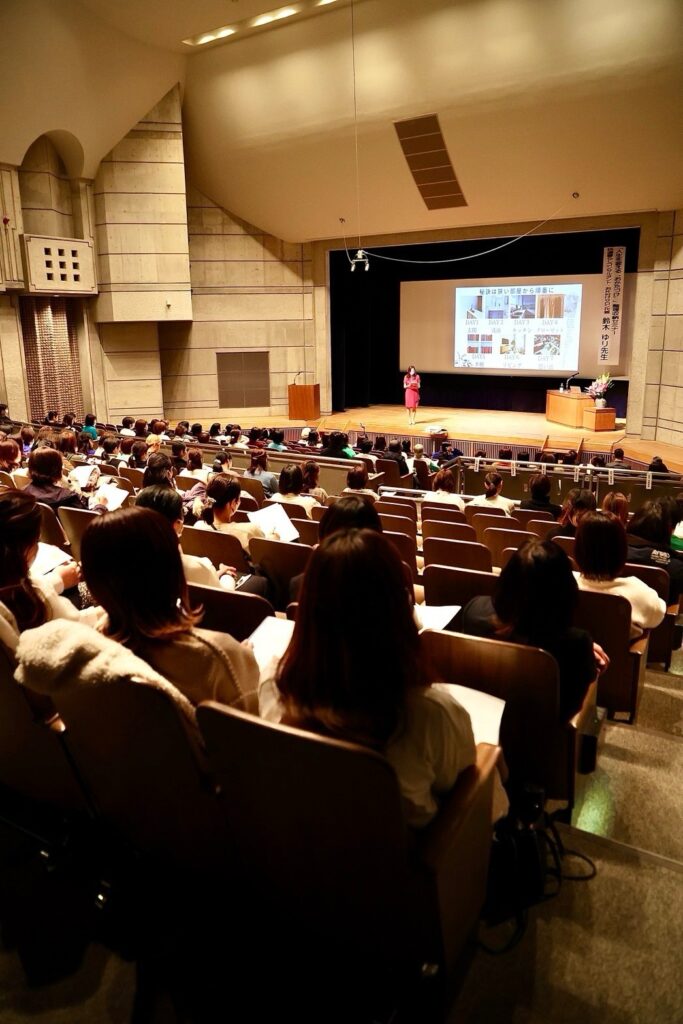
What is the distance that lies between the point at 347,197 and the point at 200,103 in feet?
10.5

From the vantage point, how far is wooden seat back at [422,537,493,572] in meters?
3.95

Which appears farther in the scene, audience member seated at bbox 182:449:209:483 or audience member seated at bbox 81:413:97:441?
audience member seated at bbox 81:413:97:441

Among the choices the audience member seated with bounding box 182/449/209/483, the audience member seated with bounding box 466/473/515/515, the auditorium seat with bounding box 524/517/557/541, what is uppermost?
the audience member seated with bounding box 182/449/209/483

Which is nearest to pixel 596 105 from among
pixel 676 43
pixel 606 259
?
pixel 676 43

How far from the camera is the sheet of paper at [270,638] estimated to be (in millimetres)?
2316

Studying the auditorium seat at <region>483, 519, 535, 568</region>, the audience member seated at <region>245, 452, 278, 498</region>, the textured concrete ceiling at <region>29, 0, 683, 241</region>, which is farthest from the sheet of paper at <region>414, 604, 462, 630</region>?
the textured concrete ceiling at <region>29, 0, 683, 241</region>

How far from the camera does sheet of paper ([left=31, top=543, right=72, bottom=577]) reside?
316 centimetres

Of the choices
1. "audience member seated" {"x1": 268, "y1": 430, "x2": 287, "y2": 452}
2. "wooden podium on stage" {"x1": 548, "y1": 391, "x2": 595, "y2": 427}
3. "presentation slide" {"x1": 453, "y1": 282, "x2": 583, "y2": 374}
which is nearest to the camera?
Answer: "audience member seated" {"x1": 268, "y1": 430, "x2": 287, "y2": 452}

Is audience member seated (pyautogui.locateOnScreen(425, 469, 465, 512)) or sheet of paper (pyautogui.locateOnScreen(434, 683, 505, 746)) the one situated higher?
sheet of paper (pyautogui.locateOnScreen(434, 683, 505, 746))

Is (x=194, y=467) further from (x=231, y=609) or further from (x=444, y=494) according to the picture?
(x=231, y=609)

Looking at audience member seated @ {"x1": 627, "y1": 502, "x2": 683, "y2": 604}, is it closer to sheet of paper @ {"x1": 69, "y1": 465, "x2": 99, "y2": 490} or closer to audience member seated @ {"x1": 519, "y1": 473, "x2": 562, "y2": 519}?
audience member seated @ {"x1": 519, "y1": 473, "x2": 562, "y2": 519}

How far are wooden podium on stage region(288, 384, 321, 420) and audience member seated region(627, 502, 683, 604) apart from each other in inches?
491

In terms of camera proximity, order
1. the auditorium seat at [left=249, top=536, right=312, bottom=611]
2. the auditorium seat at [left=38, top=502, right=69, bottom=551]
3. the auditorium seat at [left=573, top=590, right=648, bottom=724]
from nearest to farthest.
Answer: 1. the auditorium seat at [left=573, top=590, right=648, bottom=724]
2. the auditorium seat at [left=249, top=536, right=312, bottom=611]
3. the auditorium seat at [left=38, top=502, right=69, bottom=551]

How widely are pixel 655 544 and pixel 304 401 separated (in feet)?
41.6
